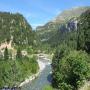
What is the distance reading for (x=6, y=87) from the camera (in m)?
142

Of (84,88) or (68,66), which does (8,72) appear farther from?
(84,88)

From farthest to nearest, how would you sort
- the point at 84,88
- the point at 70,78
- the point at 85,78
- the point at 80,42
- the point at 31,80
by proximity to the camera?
1. the point at 31,80
2. the point at 80,42
3. the point at 70,78
4. the point at 85,78
5. the point at 84,88

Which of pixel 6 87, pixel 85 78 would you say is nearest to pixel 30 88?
pixel 6 87

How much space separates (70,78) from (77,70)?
18.6 ft

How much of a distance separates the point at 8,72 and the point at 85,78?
81.1m

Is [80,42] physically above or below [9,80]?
above

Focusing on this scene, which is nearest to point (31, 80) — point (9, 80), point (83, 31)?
point (9, 80)

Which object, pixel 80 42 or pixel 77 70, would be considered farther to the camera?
pixel 80 42

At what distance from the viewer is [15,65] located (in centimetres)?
14988

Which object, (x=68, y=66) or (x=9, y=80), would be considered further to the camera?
(x=9, y=80)

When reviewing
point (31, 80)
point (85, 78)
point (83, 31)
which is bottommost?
point (31, 80)

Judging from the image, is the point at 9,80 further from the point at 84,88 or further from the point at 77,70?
the point at 84,88

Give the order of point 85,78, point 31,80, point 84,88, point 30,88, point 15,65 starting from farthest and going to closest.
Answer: point 31,80 → point 15,65 → point 30,88 → point 85,78 → point 84,88

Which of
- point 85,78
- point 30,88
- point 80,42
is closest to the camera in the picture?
point 85,78
